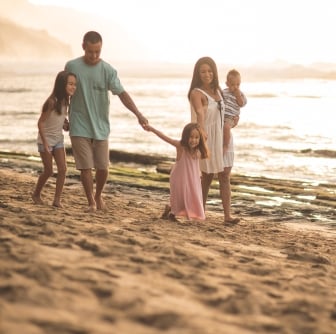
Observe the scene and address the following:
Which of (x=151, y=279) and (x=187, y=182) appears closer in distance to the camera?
(x=151, y=279)

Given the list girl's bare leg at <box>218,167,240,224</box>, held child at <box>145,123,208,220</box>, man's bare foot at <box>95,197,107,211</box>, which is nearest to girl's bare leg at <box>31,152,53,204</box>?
man's bare foot at <box>95,197,107,211</box>

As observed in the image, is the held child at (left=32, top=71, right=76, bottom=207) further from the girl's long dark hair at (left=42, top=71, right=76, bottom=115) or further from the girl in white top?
the girl in white top

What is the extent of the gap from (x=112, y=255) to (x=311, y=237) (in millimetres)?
3803

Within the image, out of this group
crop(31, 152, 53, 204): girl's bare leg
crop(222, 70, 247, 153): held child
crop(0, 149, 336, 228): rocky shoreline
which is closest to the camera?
crop(31, 152, 53, 204): girl's bare leg

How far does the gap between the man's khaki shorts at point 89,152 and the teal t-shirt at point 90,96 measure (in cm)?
8

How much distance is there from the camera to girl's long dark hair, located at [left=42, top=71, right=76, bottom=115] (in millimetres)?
6965

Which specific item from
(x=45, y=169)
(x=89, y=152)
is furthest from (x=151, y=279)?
(x=45, y=169)

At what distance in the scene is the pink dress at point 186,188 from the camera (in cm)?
728

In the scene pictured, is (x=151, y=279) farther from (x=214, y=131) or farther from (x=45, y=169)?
(x=45, y=169)

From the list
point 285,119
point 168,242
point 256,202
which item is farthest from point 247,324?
point 285,119

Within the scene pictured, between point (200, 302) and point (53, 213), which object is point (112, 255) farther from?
point (53, 213)

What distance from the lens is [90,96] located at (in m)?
7.15

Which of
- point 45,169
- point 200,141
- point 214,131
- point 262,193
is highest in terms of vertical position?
point 214,131

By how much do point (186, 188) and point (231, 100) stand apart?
46.4 inches
